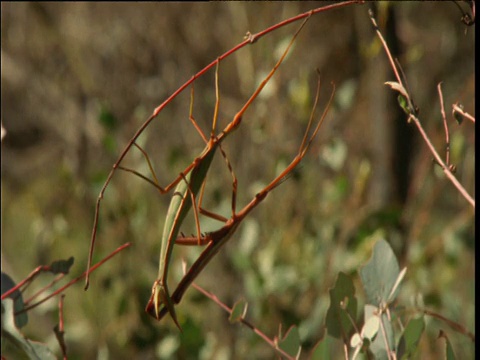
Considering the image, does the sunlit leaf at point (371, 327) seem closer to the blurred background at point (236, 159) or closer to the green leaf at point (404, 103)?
the green leaf at point (404, 103)

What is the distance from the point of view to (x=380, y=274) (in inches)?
28.3

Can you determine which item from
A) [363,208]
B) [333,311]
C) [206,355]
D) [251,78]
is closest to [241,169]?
[251,78]

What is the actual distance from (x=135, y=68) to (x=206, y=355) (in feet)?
3.59

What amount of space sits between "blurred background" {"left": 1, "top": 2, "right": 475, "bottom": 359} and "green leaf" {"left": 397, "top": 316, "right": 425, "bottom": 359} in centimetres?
44

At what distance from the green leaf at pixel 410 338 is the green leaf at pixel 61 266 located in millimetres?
307

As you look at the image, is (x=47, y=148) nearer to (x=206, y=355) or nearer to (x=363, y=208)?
(x=363, y=208)

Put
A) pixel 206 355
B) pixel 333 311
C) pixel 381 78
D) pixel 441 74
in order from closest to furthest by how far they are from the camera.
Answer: pixel 333 311 < pixel 206 355 < pixel 381 78 < pixel 441 74

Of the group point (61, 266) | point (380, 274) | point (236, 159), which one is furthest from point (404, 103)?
point (236, 159)

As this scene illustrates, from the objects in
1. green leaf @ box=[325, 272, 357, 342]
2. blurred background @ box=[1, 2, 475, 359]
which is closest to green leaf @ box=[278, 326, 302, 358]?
green leaf @ box=[325, 272, 357, 342]

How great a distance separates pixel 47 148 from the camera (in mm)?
2619

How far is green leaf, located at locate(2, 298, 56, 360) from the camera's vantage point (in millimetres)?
652

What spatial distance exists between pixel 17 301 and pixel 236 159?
130cm

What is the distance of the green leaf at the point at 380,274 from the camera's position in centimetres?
72

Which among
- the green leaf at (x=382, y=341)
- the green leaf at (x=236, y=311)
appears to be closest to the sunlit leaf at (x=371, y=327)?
the green leaf at (x=382, y=341)
